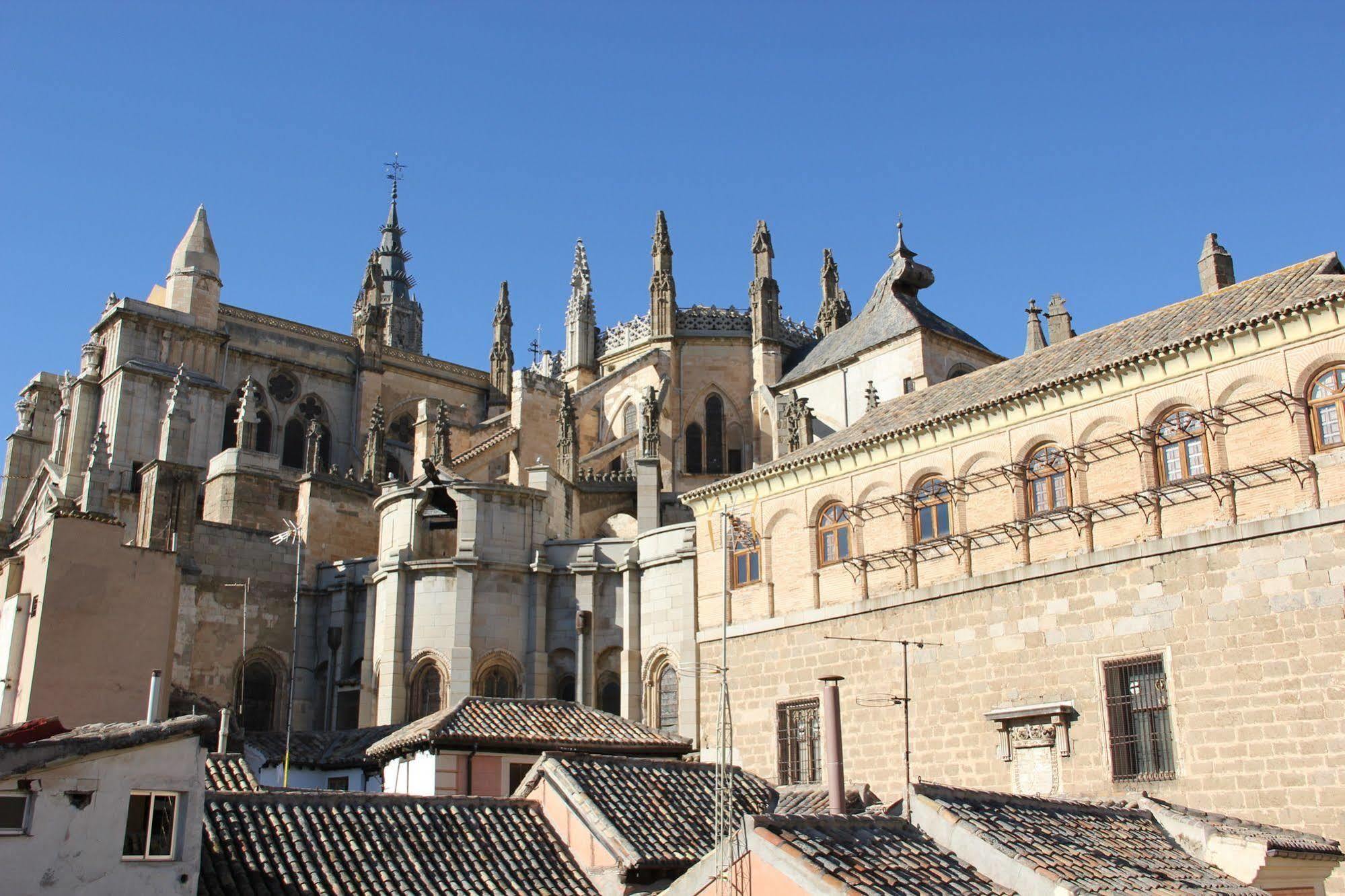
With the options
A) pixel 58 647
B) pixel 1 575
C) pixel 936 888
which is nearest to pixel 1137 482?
pixel 936 888

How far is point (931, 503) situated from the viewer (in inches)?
1019

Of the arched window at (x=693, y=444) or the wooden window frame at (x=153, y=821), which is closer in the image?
the wooden window frame at (x=153, y=821)

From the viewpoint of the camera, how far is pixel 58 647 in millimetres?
22000

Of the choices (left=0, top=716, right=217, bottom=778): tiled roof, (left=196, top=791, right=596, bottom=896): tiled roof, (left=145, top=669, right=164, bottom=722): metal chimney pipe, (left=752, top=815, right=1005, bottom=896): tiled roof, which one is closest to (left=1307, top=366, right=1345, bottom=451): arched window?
(left=752, top=815, right=1005, bottom=896): tiled roof

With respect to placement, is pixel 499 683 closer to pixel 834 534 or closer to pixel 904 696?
pixel 834 534

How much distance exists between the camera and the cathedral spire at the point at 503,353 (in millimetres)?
60719

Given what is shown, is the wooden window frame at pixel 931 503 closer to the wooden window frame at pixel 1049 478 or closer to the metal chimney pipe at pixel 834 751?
the wooden window frame at pixel 1049 478

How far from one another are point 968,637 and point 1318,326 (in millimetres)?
7655

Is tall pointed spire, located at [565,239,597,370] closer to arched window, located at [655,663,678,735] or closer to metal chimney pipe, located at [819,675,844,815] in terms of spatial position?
arched window, located at [655,663,678,735]

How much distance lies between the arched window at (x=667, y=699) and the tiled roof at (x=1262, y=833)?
1418 centimetres

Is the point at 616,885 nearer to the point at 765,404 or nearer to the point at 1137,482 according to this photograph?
the point at 1137,482

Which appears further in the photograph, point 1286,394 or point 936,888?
point 1286,394

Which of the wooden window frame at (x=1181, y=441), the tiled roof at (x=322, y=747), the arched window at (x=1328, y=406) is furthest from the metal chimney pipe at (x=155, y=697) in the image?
the arched window at (x=1328, y=406)

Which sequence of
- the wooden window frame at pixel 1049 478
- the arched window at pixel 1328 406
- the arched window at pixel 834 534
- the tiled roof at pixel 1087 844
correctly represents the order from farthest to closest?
the arched window at pixel 834 534
the wooden window frame at pixel 1049 478
the arched window at pixel 1328 406
the tiled roof at pixel 1087 844
